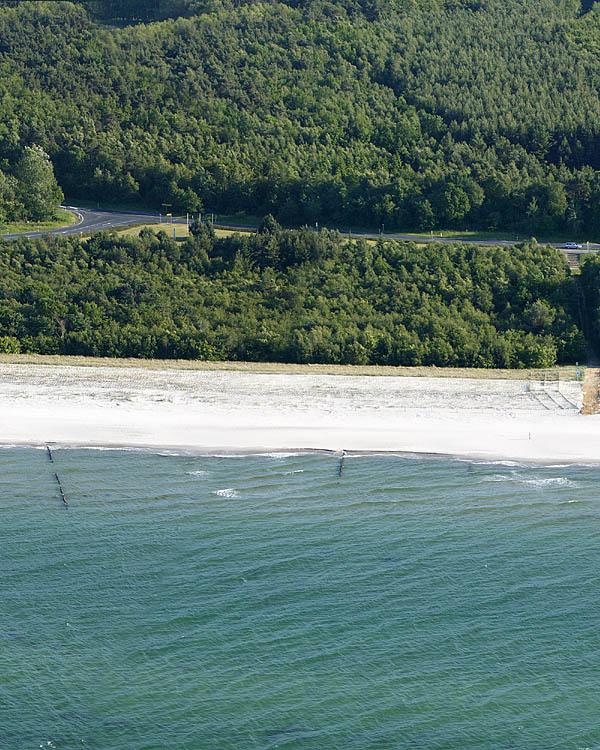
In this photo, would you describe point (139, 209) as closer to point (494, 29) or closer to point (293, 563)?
point (494, 29)

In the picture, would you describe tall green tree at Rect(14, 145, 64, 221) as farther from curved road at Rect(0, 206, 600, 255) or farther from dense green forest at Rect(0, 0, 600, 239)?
curved road at Rect(0, 206, 600, 255)

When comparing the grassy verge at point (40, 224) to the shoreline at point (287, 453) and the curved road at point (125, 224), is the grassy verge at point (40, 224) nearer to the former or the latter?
the curved road at point (125, 224)

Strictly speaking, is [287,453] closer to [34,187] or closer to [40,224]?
[40,224]

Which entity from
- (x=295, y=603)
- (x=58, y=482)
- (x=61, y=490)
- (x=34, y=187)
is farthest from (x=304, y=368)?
(x=34, y=187)

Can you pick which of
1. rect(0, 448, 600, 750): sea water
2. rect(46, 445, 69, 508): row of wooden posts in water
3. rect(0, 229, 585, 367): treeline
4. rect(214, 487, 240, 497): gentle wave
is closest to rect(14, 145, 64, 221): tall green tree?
rect(0, 229, 585, 367): treeline

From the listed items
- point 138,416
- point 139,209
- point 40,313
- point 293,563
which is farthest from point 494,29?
point 293,563

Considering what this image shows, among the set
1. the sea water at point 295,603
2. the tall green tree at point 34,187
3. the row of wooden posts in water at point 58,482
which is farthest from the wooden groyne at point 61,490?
the tall green tree at point 34,187
